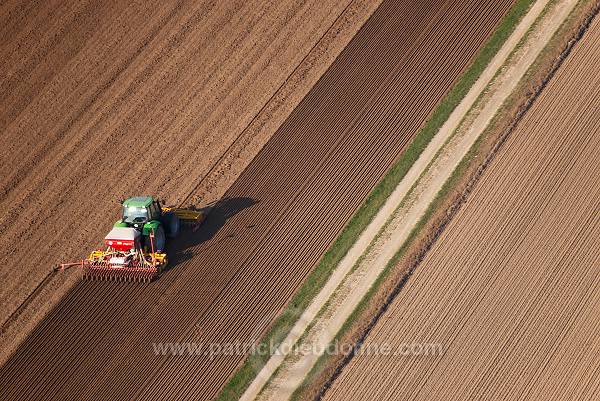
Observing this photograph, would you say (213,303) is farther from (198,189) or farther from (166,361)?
(198,189)

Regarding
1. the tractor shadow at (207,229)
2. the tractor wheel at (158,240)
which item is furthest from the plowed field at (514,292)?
the tractor wheel at (158,240)

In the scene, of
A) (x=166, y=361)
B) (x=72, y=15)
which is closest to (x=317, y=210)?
(x=166, y=361)

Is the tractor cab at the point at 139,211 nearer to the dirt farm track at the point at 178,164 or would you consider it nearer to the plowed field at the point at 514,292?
the dirt farm track at the point at 178,164

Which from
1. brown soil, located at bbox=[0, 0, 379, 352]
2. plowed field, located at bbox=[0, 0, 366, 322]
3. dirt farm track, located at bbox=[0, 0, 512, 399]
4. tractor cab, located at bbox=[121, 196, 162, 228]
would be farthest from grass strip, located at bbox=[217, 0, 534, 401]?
tractor cab, located at bbox=[121, 196, 162, 228]

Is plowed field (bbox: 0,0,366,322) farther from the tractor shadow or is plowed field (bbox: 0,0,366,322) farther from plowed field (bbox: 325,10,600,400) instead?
plowed field (bbox: 325,10,600,400)

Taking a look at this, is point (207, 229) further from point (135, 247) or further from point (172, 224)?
point (135, 247)
